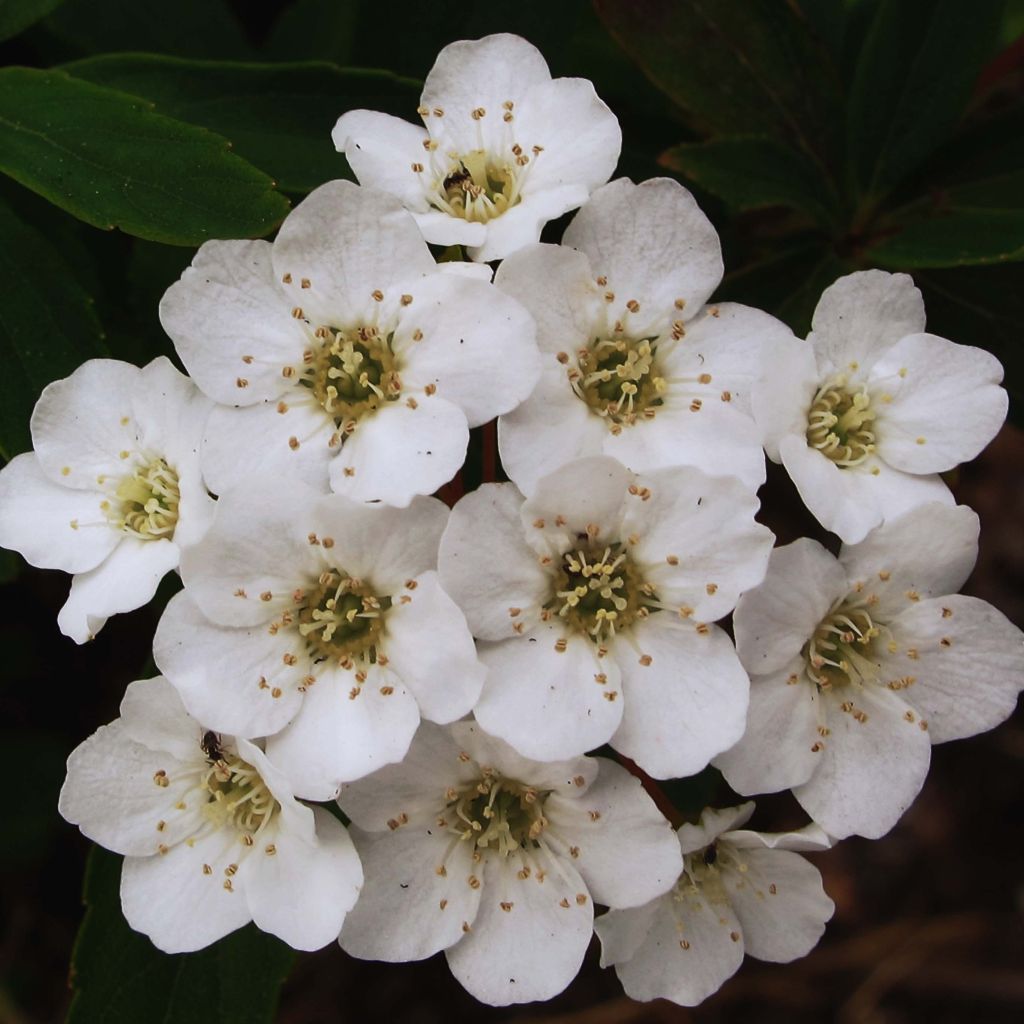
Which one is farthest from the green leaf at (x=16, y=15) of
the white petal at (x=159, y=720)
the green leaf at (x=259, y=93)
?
the white petal at (x=159, y=720)

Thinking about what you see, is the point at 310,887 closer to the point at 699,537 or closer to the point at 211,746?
the point at 211,746

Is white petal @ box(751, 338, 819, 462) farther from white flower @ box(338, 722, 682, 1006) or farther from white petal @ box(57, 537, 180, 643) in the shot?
white petal @ box(57, 537, 180, 643)

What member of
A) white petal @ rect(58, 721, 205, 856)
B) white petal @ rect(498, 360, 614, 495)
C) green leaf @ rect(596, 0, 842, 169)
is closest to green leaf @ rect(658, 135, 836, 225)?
green leaf @ rect(596, 0, 842, 169)

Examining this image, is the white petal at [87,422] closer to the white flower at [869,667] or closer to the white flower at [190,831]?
the white flower at [190,831]

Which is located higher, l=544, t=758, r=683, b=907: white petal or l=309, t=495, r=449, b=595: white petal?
l=309, t=495, r=449, b=595: white petal

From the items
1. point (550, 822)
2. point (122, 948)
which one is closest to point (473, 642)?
point (550, 822)

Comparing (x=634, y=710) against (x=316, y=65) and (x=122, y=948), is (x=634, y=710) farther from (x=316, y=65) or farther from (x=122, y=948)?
(x=316, y=65)

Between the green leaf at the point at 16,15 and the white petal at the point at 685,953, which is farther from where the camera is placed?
the green leaf at the point at 16,15
